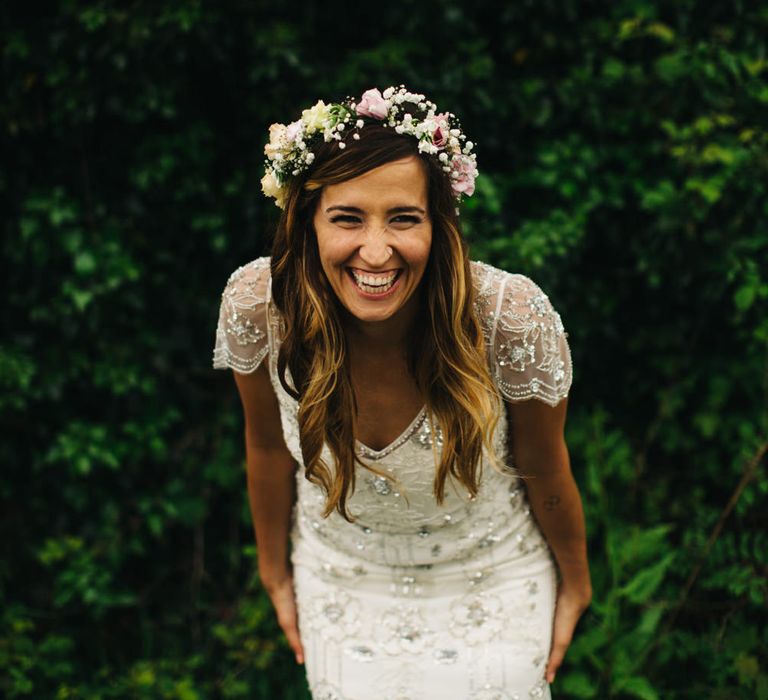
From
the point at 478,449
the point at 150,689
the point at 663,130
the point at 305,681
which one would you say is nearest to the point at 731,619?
the point at 478,449

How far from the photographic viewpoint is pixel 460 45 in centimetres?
316

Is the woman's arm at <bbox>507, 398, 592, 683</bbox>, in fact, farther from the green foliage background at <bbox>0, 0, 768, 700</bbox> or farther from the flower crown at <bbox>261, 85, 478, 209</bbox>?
the flower crown at <bbox>261, 85, 478, 209</bbox>

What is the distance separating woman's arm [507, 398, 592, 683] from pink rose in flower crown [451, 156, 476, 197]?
0.58m

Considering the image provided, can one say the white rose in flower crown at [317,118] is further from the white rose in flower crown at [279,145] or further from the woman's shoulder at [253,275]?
the woman's shoulder at [253,275]

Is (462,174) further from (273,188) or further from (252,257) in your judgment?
(252,257)

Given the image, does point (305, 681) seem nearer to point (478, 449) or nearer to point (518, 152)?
point (478, 449)

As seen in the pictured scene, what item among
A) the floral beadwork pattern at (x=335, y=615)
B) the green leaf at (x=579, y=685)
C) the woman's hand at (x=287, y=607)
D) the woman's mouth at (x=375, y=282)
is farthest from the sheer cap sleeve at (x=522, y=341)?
the green leaf at (x=579, y=685)

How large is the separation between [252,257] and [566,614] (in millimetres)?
1866

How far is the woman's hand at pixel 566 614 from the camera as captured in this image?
243 cm

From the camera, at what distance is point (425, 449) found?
7.22 feet

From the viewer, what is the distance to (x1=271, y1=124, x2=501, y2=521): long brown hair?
2.00 metres

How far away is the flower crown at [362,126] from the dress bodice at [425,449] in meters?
0.30

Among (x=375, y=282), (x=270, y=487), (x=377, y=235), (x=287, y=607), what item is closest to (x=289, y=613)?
(x=287, y=607)

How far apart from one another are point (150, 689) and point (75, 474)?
0.89 m
